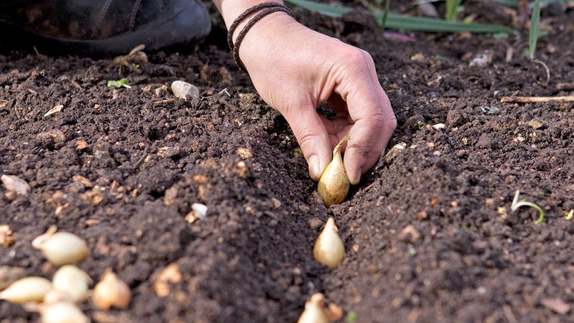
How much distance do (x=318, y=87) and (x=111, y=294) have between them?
Answer: 2.49 feet

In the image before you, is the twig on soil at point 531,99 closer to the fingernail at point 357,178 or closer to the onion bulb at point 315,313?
the fingernail at point 357,178

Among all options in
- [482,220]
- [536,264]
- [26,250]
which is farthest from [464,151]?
[26,250]

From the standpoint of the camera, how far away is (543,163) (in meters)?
1.56

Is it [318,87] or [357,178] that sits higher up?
[318,87]

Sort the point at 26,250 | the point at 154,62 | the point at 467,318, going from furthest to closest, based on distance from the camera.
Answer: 1. the point at 154,62
2. the point at 26,250
3. the point at 467,318

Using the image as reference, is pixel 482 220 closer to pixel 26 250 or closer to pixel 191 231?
pixel 191 231

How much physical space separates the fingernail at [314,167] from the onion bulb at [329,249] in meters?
0.24

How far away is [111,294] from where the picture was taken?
1.03 metres

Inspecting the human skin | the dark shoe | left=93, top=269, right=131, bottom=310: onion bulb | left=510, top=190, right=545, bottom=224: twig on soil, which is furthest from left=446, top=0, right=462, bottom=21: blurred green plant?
left=93, top=269, right=131, bottom=310: onion bulb

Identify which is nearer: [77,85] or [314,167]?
[314,167]

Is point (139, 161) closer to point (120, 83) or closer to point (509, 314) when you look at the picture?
point (120, 83)

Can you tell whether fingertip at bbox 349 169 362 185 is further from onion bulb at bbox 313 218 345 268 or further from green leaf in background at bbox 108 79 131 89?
green leaf in background at bbox 108 79 131 89

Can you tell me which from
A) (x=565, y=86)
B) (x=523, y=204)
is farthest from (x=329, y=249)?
(x=565, y=86)

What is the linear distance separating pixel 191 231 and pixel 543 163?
961 mm
